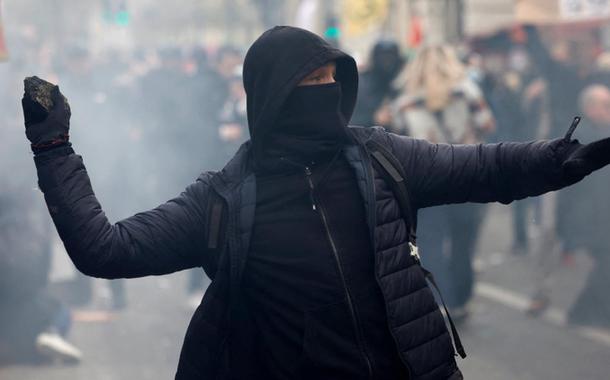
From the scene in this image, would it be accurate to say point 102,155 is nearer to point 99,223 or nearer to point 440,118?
point 440,118

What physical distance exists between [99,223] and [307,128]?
610mm

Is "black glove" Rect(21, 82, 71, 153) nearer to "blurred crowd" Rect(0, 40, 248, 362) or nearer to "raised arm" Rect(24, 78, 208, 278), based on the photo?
"raised arm" Rect(24, 78, 208, 278)

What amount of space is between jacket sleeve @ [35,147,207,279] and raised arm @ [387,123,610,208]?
1.96 feet

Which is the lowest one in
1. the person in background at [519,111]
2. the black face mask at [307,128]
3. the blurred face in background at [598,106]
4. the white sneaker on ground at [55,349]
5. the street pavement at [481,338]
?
Answer: the street pavement at [481,338]

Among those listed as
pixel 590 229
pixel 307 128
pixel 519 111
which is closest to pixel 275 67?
pixel 307 128

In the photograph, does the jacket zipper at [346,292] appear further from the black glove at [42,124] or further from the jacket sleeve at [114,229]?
the black glove at [42,124]

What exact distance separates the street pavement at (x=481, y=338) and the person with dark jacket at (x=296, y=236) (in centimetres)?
327

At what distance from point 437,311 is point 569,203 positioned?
5.45 meters

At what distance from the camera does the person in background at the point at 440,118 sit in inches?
280

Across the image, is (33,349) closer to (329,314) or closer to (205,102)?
(205,102)

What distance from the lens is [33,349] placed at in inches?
256

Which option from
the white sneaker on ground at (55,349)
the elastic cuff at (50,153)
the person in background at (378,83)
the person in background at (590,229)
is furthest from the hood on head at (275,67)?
the person in background at (378,83)

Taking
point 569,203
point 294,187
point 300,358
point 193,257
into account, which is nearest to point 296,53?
point 294,187

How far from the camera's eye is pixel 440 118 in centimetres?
714
